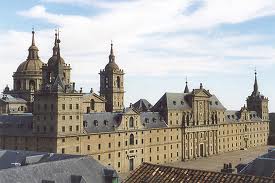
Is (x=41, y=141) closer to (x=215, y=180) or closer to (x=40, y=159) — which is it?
(x=40, y=159)

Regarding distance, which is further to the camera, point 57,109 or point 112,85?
point 112,85

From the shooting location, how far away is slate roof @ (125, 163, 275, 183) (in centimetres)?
2881

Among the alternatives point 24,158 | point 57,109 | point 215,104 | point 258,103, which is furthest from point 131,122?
point 258,103

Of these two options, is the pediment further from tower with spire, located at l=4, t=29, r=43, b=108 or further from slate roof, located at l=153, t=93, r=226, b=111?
tower with spire, located at l=4, t=29, r=43, b=108

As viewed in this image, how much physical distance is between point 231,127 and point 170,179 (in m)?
105

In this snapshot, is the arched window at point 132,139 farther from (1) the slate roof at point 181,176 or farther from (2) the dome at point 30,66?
(1) the slate roof at point 181,176

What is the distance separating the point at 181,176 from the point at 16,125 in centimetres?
6145

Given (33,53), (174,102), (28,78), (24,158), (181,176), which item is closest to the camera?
(181,176)

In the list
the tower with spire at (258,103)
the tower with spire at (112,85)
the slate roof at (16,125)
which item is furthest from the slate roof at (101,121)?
the tower with spire at (258,103)

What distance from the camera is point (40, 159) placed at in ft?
190

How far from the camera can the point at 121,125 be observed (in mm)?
91250

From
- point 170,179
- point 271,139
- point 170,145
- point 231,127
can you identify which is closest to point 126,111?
point 170,145

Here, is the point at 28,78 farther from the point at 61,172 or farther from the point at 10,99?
the point at 61,172

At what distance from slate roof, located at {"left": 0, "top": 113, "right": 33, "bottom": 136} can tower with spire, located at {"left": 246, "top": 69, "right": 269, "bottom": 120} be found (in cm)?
8832
